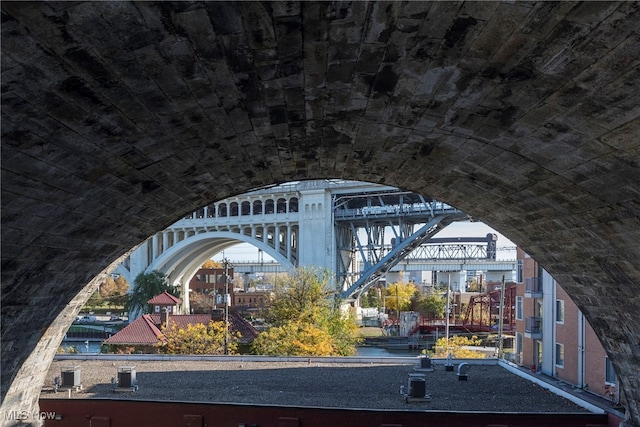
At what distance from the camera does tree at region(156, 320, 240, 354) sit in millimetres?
30984

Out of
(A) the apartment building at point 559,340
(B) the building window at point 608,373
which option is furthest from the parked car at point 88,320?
(B) the building window at point 608,373

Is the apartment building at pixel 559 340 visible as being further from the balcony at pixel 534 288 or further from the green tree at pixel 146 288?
the green tree at pixel 146 288

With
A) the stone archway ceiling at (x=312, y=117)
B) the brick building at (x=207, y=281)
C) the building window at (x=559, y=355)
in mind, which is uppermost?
the stone archway ceiling at (x=312, y=117)

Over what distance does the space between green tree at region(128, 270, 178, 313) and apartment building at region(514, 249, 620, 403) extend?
37.8 m

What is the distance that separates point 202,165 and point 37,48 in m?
4.31

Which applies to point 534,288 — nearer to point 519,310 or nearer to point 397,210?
point 519,310

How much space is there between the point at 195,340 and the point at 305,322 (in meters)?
7.77

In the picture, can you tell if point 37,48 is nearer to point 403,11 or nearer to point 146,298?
point 403,11

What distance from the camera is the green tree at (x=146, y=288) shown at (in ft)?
179

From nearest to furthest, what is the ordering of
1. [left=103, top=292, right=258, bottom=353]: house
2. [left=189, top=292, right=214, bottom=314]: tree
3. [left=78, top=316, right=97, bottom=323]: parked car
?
[left=103, top=292, right=258, bottom=353]: house
[left=78, top=316, right=97, bottom=323]: parked car
[left=189, top=292, right=214, bottom=314]: tree

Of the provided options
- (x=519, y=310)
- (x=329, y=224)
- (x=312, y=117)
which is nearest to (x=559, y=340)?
(x=519, y=310)

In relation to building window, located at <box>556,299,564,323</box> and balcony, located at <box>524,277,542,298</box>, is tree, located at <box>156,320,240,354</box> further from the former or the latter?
building window, located at <box>556,299,564,323</box>

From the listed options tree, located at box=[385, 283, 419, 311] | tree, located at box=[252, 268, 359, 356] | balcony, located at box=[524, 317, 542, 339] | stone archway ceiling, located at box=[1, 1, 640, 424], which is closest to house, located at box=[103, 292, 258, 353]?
tree, located at box=[252, 268, 359, 356]

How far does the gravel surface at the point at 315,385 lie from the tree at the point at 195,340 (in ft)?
29.2
